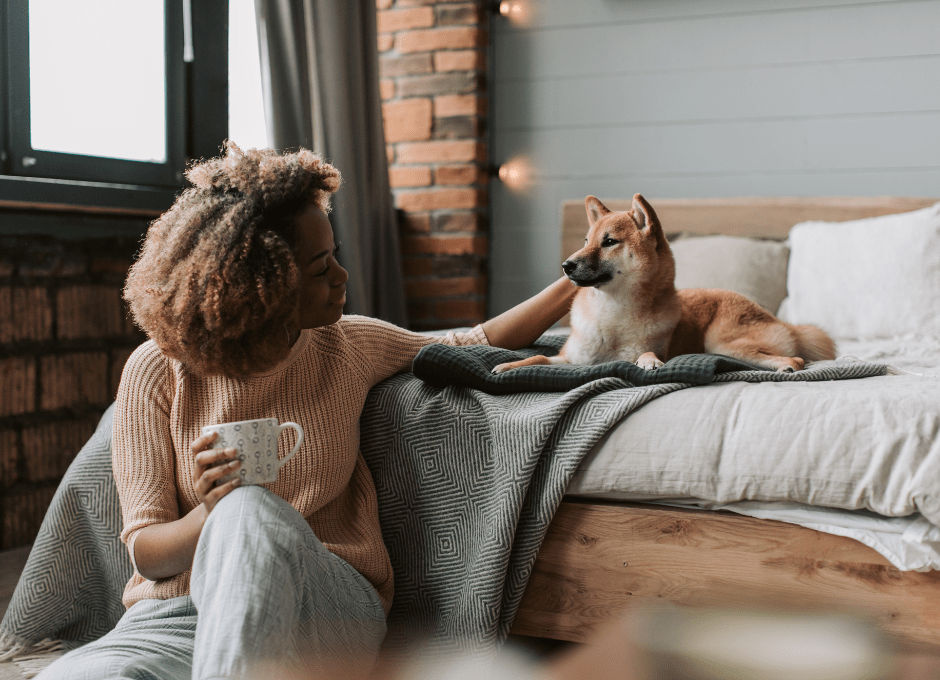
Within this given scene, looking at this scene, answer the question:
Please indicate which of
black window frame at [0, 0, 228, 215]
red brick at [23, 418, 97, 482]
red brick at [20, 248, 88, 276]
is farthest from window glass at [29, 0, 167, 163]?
red brick at [23, 418, 97, 482]

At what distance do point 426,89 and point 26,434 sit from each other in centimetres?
182

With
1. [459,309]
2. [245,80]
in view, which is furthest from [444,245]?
[245,80]

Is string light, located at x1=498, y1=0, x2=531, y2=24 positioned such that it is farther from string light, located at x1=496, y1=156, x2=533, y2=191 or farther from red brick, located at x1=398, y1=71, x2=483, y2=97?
string light, located at x1=496, y1=156, x2=533, y2=191

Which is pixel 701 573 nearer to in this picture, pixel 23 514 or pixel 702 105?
pixel 23 514

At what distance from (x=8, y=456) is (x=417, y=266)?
1.59 m

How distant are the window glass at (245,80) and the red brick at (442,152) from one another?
0.58 metres

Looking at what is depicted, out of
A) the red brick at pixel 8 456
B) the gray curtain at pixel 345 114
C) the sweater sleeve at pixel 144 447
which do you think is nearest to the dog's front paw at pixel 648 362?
the sweater sleeve at pixel 144 447

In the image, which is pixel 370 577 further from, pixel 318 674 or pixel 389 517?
pixel 318 674

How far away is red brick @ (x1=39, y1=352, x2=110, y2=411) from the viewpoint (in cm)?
199

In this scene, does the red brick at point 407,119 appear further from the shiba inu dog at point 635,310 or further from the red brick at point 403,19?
the shiba inu dog at point 635,310

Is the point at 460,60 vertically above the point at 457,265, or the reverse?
the point at 460,60

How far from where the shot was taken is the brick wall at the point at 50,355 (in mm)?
1906

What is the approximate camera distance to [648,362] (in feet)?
4.33

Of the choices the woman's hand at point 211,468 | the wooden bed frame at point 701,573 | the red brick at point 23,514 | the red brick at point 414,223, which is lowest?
the red brick at point 23,514
